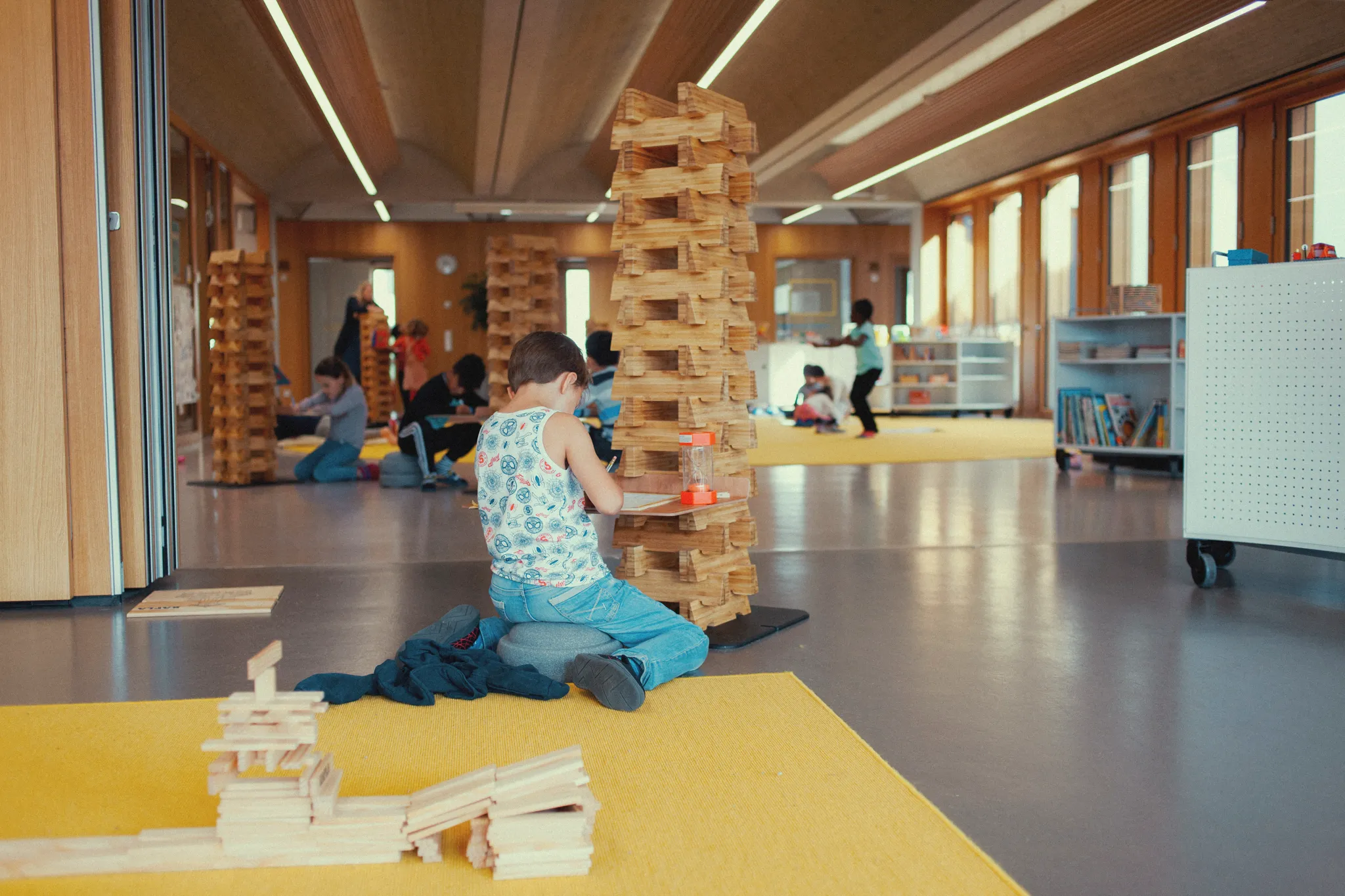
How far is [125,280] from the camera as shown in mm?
4699

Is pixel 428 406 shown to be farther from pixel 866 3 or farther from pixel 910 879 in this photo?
pixel 910 879

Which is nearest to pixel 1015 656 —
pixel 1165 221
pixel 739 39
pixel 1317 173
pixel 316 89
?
pixel 739 39

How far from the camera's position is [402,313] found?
23.9m

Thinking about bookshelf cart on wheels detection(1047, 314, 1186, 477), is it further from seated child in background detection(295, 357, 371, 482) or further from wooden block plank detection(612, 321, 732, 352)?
wooden block plank detection(612, 321, 732, 352)

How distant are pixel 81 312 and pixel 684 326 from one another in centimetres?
242

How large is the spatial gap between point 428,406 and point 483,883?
7.56m

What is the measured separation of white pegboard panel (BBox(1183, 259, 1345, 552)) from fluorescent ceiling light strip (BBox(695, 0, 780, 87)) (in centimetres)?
582

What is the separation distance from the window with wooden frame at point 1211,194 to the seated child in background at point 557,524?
12.2 meters

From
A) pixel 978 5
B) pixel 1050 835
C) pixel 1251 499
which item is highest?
pixel 978 5

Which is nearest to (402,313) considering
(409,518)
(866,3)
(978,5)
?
(866,3)

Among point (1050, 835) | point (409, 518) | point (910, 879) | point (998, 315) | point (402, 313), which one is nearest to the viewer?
point (910, 879)

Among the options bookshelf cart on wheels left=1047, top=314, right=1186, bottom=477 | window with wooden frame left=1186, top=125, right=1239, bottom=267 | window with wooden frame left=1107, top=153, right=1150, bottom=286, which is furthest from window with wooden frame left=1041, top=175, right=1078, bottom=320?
bookshelf cart on wheels left=1047, top=314, right=1186, bottom=477

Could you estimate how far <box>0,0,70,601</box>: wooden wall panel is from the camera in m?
4.41

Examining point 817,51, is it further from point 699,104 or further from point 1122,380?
point 699,104
